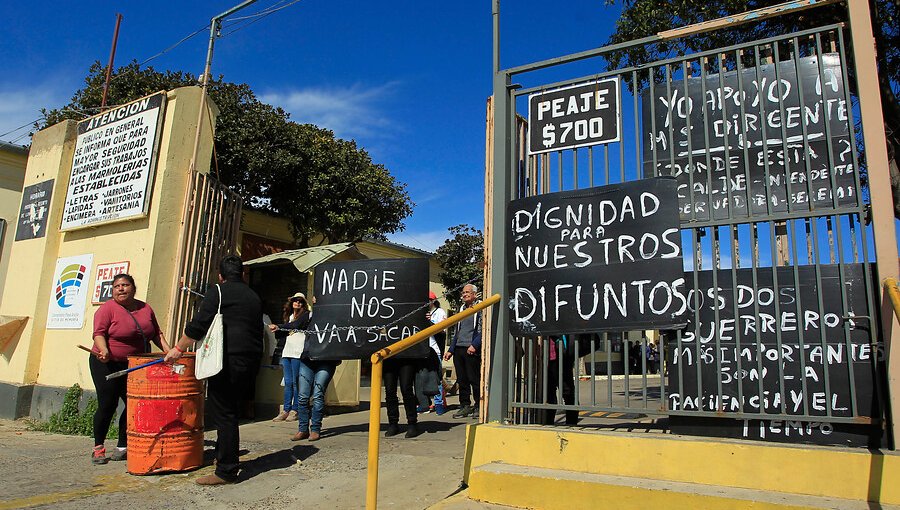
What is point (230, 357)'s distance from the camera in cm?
527

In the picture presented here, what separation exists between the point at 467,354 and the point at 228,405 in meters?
4.17

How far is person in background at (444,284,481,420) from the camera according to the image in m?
8.59

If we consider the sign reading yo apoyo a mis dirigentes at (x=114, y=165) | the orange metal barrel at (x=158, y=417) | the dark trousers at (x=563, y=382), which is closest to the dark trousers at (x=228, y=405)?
the orange metal barrel at (x=158, y=417)

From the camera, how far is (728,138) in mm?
4293

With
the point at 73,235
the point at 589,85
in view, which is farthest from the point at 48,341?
the point at 589,85

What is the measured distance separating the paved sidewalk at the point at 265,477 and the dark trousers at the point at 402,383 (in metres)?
0.28

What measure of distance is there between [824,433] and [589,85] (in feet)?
9.51

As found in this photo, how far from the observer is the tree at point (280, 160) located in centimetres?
1332

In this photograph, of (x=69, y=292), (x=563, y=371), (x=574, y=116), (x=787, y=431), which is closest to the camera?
(x=787, y=431)

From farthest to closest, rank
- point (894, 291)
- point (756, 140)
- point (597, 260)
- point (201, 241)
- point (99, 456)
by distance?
1. point (201, 241)
2. point (99, 456)
3. point (597, 260)
4. point (756, 140)
5. point (894, 291)

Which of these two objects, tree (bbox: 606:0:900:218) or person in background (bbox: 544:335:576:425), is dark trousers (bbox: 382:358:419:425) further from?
tree (bbox: 606:0:900:218)

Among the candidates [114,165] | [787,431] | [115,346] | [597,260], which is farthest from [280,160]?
[787,431]

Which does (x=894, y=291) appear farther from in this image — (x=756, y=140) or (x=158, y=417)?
(x=158, y=417)

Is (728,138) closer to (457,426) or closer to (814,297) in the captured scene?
(814,297)
